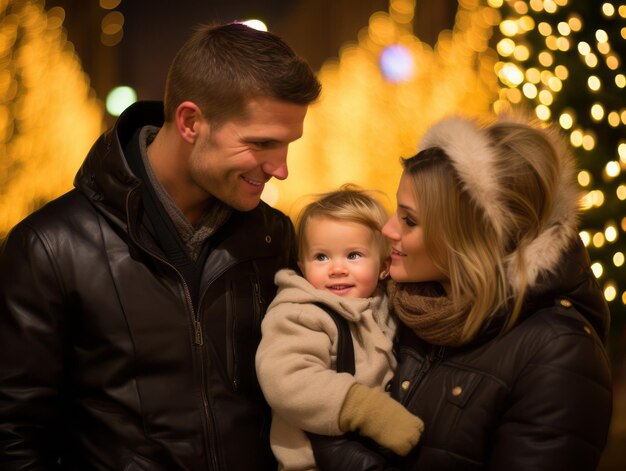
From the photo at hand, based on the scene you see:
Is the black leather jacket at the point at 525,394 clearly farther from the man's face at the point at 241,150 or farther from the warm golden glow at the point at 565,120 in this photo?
the warm golden glow at the point at 565,120

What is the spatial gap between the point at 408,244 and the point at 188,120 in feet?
2.42

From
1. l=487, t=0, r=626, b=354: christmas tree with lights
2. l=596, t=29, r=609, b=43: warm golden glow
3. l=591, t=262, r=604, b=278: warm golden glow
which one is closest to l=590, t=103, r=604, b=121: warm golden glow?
l=487, t=0, r=626, b=354: christmas tree with lights

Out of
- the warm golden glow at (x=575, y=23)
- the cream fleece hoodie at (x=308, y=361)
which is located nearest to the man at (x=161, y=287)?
the cream fleece hoodie at (x=308, y=361)

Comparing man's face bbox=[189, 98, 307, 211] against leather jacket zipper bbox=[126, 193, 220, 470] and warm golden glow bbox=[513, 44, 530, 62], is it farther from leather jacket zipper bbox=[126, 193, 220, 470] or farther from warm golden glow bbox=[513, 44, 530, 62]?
warm golden glow bbox=[513, 44, 530, 62]

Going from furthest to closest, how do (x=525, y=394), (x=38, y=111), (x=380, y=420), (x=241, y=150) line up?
(x=38, y=111)
(x=241, y=150)
(x=380, y=420)
(x=525, y=394)

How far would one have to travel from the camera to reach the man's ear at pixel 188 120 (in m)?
2.12

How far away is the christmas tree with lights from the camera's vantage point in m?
3.71

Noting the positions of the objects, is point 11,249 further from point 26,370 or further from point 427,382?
point 427,382

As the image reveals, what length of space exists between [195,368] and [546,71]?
102 inches

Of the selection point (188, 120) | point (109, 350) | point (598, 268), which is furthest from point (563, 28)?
point (109, 350)

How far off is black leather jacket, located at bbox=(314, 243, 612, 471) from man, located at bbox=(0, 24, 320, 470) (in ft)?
1.25

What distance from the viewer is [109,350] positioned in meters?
1.96

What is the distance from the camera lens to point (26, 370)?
1896 millimetres

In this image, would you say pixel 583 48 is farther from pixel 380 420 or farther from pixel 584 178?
pixel 380 420
